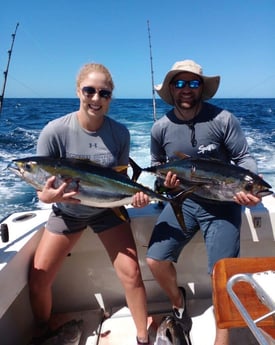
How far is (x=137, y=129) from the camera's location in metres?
11.5

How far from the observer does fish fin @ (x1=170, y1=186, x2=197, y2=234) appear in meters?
1.98

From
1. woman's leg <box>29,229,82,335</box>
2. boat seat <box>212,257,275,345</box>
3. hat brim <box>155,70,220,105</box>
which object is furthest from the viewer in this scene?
hat brim <box>155,70,220,105</box>

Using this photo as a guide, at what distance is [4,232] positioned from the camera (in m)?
1.95

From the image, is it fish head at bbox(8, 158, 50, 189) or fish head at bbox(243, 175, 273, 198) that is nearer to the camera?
fish head at bbox(8, 158, 50, 189)

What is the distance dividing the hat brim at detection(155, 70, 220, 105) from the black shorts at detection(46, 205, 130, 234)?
929mm

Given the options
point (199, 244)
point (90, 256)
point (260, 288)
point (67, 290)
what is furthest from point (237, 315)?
point (67, 290)

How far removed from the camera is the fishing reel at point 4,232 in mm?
1937

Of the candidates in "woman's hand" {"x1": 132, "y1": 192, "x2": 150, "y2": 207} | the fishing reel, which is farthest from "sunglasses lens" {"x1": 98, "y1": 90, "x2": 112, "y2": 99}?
the fishing reel

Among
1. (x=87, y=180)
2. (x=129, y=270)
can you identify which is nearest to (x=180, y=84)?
(x=87, y=180)

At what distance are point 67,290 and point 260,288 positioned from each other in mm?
1699

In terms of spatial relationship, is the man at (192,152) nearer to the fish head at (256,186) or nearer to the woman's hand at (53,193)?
the fish head at (256,186)

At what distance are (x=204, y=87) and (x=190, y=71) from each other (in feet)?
0.82

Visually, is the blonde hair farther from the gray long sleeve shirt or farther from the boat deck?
the boat deck

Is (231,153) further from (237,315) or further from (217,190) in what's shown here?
(237,315)
